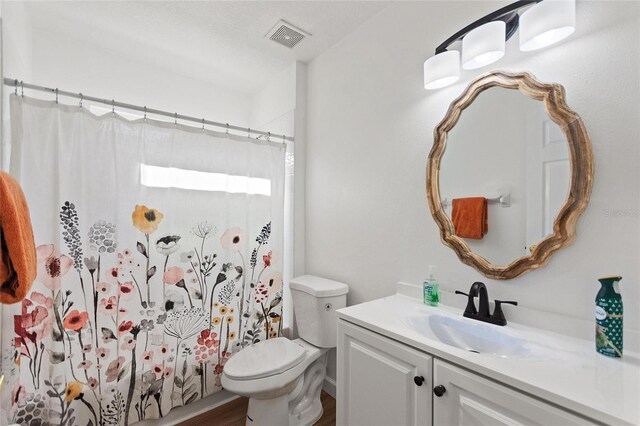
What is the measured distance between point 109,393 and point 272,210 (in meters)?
1.41

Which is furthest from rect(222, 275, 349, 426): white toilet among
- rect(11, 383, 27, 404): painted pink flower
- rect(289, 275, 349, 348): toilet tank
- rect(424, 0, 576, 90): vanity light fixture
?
rect(424, 0, 576, 90): vanity light fixture

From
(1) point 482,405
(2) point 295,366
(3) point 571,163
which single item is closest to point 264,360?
(2) point 295,366

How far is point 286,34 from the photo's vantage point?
1959mm

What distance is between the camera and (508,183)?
122cm

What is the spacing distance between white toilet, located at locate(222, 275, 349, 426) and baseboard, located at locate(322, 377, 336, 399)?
5.0 inches

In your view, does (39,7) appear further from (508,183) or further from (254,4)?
(508,183)

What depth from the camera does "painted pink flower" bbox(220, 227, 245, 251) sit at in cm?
193

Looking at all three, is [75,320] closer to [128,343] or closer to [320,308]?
[128,343]

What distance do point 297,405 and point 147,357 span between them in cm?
95

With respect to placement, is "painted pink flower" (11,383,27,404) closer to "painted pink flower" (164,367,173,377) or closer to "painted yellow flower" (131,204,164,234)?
"painted pink flower" (164,367,173,377)

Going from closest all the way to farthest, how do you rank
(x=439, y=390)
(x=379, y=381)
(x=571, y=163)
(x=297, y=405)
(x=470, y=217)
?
1. (x=439, y=390)
2. (x=571, y=163)
3. (x=379, y=381)
4. (x=470, y=217)
5. (x=297, y=405)

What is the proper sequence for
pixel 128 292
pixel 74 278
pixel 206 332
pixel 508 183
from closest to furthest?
pixel 508 183
pixel 74 278
pixel 128 292
pixel 206 332

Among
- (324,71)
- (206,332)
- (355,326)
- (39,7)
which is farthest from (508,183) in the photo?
(39,7)

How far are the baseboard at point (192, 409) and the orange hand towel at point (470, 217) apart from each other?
1.89 m
